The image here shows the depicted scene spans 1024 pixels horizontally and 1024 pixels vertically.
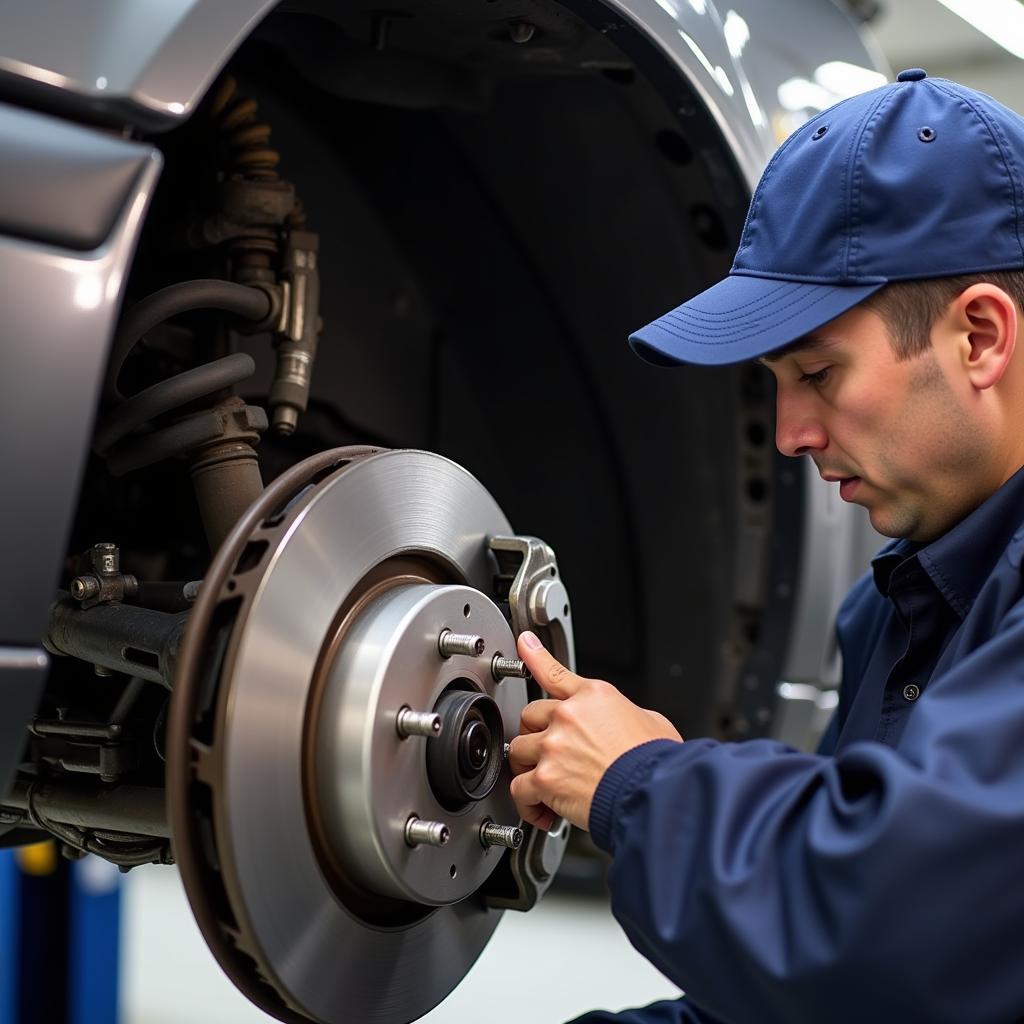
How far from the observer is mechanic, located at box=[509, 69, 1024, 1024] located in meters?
0.60

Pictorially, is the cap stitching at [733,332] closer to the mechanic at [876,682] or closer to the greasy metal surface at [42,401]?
the mechanic at [876,682]

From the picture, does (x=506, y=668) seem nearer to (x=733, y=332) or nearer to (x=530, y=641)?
(x=530, y=641)

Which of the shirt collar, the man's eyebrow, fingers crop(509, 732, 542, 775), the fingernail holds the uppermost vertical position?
the man's eyebrow

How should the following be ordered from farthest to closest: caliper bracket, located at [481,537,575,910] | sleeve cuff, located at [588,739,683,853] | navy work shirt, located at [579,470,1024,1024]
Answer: caliper bracket, located at [481,537,575,910] → sleeve cuff, located at [588,739,683,853] → navy work shirt, located at [579,470,1024,1024]

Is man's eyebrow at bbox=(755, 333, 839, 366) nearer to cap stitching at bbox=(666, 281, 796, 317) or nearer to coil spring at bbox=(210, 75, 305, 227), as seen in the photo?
cap stitching at bbox=(666, 281, 796, 317)

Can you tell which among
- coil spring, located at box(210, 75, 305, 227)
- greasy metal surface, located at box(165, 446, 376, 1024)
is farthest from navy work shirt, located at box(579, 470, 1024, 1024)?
coil spring, located at box(210, 75, 305, 227)

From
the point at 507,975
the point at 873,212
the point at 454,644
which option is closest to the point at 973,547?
the point at 873,212

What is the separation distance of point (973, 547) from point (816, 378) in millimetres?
141

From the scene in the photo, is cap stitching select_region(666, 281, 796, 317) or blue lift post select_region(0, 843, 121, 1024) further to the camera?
blue lift post select_region(0, 843, 121, 1024)

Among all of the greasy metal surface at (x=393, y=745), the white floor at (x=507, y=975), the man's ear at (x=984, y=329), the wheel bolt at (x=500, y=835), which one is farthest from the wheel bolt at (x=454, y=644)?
the white floor at (x=507, y=975)

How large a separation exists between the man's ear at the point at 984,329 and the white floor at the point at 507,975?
4.08ft

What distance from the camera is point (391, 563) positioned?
2.80 ft

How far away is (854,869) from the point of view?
0.60m

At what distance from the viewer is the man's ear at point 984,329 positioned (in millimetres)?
752
